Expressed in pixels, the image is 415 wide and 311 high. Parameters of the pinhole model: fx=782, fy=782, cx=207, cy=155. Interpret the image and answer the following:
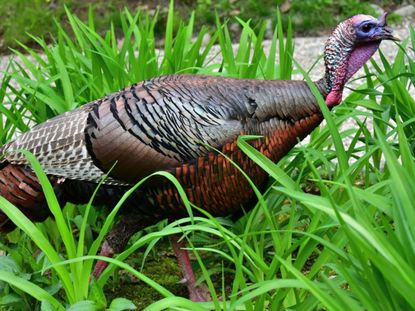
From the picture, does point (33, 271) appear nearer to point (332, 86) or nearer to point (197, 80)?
point (197, 80)

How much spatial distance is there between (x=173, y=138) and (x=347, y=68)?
2.54ft

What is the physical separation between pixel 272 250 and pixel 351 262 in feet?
4.37

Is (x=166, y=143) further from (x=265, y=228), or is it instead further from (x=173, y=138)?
(x=265, y=228)

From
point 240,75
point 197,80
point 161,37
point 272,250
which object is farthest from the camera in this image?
point 161,37

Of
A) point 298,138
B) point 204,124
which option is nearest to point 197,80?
point 204,124

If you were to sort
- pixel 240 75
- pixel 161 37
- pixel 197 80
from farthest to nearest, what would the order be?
pixel 161 37, pixel 240 75, pixel 197 80

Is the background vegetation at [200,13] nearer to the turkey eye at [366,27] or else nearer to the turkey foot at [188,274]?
the turkey eye at [366,27]

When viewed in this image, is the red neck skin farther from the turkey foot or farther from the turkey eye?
the turkey foot

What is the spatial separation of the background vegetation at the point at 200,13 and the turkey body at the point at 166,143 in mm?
4910

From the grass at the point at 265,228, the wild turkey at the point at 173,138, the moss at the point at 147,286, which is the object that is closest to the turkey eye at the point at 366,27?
the wild turkey at the point at 173,138

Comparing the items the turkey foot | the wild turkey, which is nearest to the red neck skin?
the wild turkey

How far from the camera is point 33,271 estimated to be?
2.97m

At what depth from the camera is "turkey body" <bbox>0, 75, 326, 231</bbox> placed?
2.87 meters

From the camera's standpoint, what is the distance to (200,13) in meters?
7.96
